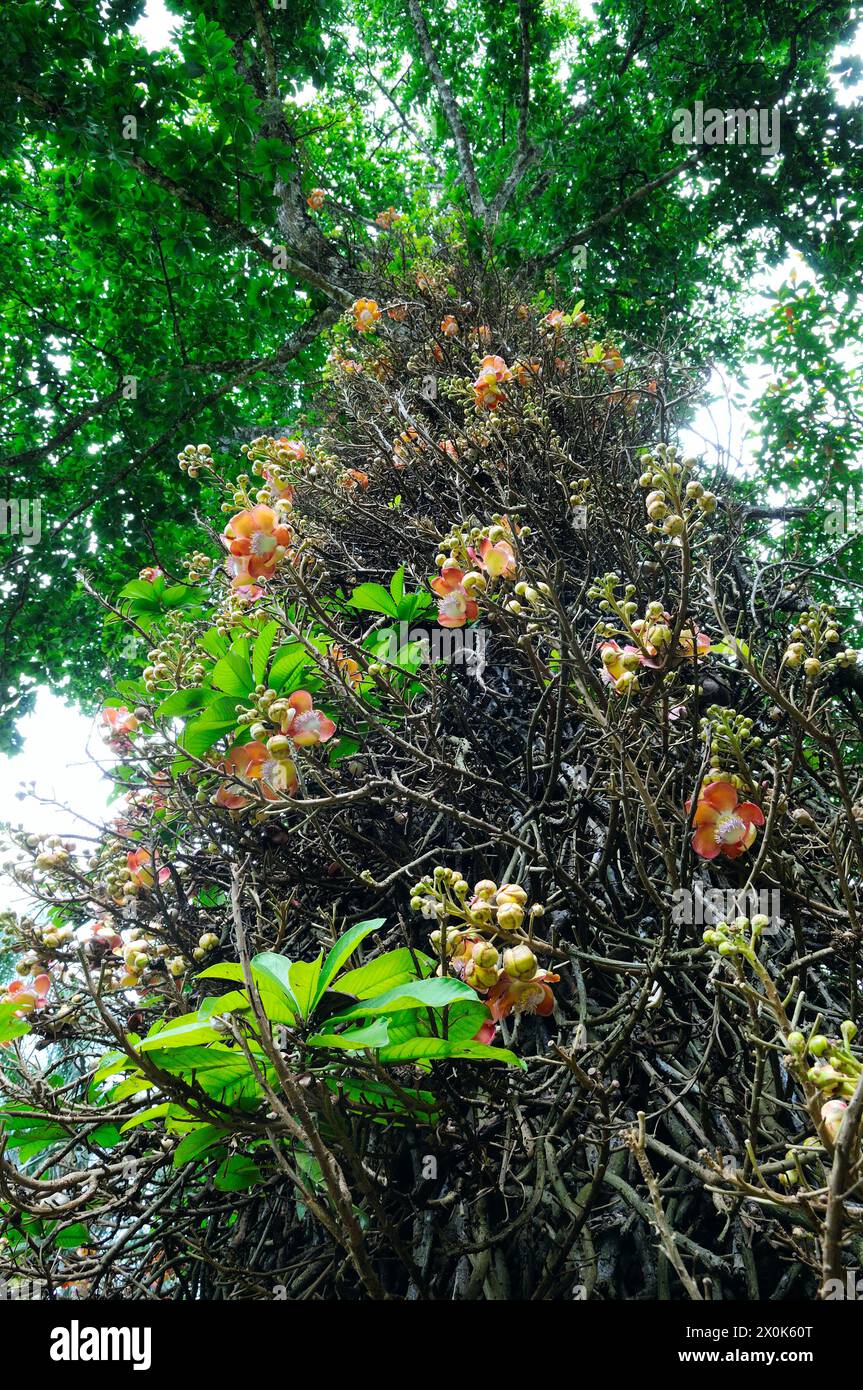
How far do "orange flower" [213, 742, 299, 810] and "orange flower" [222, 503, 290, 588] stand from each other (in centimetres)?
38

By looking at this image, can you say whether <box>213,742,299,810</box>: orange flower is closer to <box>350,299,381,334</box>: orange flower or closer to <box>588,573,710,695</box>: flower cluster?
<box>588,573,710,695</box>: flower cluster

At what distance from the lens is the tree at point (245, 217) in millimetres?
3568

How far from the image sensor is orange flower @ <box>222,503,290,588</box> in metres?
1.48

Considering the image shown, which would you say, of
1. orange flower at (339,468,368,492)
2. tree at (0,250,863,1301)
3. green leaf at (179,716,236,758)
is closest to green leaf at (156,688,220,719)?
tree at (0,250,863,1301)

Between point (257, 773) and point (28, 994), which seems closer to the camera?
point (257, 773)

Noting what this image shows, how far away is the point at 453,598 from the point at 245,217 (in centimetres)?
328

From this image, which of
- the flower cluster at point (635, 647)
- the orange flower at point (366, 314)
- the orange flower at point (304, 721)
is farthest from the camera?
the orange flower at point (366, 314)

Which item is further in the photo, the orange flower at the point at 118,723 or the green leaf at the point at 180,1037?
the orange flower at the point at 118,723

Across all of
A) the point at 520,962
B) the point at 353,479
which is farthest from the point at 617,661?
the point at 353,479

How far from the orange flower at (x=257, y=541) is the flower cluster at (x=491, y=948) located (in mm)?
823

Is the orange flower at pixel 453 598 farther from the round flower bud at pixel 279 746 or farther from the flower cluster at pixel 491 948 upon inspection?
the flower cluster at pixel 491 948

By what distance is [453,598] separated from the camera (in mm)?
1481

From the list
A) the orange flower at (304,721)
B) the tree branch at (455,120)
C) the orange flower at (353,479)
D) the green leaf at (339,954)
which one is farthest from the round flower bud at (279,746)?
the tree branch at (455,120)

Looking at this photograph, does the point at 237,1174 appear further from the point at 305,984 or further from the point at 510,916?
the point at 510,916
